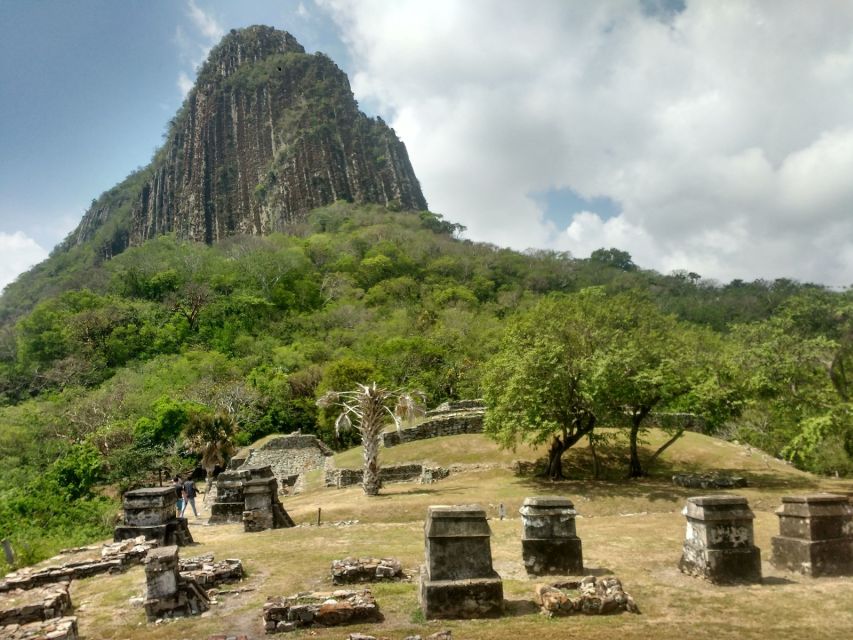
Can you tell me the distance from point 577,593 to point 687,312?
230 feet

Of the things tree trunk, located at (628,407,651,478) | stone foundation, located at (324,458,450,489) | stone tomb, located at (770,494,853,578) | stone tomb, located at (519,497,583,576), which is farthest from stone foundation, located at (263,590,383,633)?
tree trunk, located at (628,407,651,478)

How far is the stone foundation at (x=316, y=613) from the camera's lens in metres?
6.45

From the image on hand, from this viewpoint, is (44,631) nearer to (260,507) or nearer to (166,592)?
(166,592)

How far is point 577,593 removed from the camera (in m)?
6.98

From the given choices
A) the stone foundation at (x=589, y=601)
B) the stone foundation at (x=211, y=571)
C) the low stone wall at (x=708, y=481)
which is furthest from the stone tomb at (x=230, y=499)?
the low stone wall at (x=708, y=481)

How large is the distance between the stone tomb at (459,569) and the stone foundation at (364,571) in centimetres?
130

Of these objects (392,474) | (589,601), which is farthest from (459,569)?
(392,474)

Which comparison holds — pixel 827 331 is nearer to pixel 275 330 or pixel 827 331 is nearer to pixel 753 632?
pixel 753 632

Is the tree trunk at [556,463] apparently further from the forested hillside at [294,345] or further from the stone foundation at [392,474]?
the forested hillside at [294,345]

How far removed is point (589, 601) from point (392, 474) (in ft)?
55.5

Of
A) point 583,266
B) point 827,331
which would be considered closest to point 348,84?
point 583,266

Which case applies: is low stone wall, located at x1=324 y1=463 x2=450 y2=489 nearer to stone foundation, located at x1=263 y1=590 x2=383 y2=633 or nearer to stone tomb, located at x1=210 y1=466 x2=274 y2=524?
stone tomb, located at x1=210 y1=466 x2=274 y2=524

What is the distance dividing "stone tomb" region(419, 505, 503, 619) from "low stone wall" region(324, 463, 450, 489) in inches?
600

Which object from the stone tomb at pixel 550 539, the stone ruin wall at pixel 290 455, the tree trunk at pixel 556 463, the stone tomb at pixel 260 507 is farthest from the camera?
the stone ruin wall at pixel 290 455
